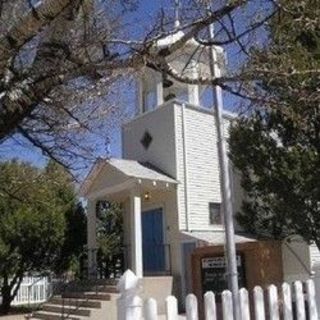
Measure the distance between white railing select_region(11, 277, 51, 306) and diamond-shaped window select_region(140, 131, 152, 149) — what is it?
8.29m

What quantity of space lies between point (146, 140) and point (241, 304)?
16.4m

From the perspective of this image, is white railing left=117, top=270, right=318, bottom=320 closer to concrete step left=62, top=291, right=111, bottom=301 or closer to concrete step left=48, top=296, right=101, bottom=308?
concrete step left=48, top=296, right=101, bottom=308

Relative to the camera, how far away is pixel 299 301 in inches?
253

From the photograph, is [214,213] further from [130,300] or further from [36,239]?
[130,300]

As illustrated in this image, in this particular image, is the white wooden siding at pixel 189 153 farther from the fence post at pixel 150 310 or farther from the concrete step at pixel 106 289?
the fence post at pixel 150 310

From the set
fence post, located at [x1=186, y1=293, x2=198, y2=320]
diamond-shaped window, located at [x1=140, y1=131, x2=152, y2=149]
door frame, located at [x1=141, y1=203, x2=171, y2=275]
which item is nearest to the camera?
fence post, located at [x1=186, y1=293, x2=198, y2=320]

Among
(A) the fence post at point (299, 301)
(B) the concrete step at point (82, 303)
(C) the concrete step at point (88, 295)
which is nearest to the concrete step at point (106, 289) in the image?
(C) the concrete step at point (88, 295)

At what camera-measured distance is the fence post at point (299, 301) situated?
641 centimetres

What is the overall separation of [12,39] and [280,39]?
213 cm

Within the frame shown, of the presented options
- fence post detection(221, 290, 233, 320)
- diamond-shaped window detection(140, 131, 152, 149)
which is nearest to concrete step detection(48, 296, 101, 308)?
diamond-shaped window detection(140, 131, 152, 149)

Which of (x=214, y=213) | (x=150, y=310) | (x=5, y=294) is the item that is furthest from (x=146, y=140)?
(x=150, y=310)

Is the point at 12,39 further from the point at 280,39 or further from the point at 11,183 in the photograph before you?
the point at 11,183

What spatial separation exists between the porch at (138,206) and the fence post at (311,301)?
12308 millimetres

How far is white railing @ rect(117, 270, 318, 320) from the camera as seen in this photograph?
15.7 feet
